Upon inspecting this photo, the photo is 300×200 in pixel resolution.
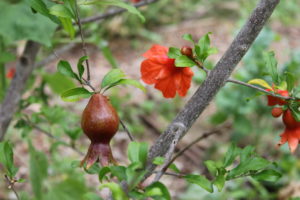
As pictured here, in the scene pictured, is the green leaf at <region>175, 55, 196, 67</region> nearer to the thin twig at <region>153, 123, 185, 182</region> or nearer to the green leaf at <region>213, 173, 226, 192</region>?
the thin twig at <region>153, 123, 185, 182</region>

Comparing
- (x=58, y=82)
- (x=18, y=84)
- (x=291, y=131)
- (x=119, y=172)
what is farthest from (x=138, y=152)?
(x=58, y=82)

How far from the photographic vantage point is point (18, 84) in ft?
4.61

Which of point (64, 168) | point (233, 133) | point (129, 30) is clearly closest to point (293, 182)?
point (233, 133)

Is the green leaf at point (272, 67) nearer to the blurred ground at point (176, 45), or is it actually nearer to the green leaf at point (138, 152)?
the green leaf at point (138, 152)

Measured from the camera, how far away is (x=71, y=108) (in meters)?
3.02

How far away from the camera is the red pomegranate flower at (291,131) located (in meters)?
0.90

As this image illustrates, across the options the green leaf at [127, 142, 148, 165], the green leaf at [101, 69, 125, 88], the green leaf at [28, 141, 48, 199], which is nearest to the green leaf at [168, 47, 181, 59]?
the green leaf at [101, 69, 125, 88]

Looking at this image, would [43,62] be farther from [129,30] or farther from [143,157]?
[129,30]

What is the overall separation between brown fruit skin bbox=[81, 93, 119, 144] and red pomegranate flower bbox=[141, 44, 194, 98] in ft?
0.65

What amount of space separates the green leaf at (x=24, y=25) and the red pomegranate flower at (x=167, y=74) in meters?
0.38

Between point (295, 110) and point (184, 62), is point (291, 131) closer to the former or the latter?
point (295, 110)

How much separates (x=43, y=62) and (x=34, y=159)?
1.47 feet

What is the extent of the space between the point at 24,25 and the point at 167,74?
20.8 inches

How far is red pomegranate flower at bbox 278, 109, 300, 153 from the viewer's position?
898mm
